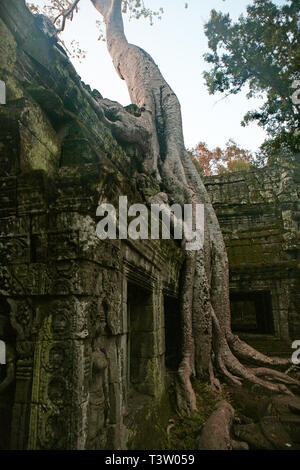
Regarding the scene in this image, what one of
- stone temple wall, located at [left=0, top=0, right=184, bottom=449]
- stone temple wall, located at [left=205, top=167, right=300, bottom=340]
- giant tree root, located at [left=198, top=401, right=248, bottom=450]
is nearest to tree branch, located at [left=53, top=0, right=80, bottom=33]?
stone temple wall, located at [left=205, top=167, right=300, bottom=340]

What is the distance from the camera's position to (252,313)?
11.9 metres

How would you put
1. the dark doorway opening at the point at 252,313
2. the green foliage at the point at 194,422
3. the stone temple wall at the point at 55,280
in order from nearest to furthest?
the stone temple wall at the point at 55,280 < the green foliage at the point at 194,422 < the dark doorway opening at the point at 252,313

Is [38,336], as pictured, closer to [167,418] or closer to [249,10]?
[167,418]

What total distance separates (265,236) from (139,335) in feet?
20.0

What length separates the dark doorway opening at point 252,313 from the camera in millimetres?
8250

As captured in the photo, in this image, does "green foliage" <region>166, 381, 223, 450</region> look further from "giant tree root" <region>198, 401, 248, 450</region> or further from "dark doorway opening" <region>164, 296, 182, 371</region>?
"dark doorway opening" <region>164, 296, 182, 371</region>

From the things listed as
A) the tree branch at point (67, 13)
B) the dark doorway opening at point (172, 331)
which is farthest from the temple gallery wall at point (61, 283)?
the tree branch at point (67, 13)

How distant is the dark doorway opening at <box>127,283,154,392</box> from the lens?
3305 mm

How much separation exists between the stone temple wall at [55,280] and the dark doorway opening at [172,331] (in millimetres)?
2259

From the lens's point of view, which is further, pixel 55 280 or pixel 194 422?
pixel 194 422

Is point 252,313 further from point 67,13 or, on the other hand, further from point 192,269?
point 67,13

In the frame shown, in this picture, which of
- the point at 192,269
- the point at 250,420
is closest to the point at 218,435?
the point at 250,420

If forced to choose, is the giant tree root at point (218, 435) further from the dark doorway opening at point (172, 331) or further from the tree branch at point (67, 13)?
the tree branch at point (67, 13)
